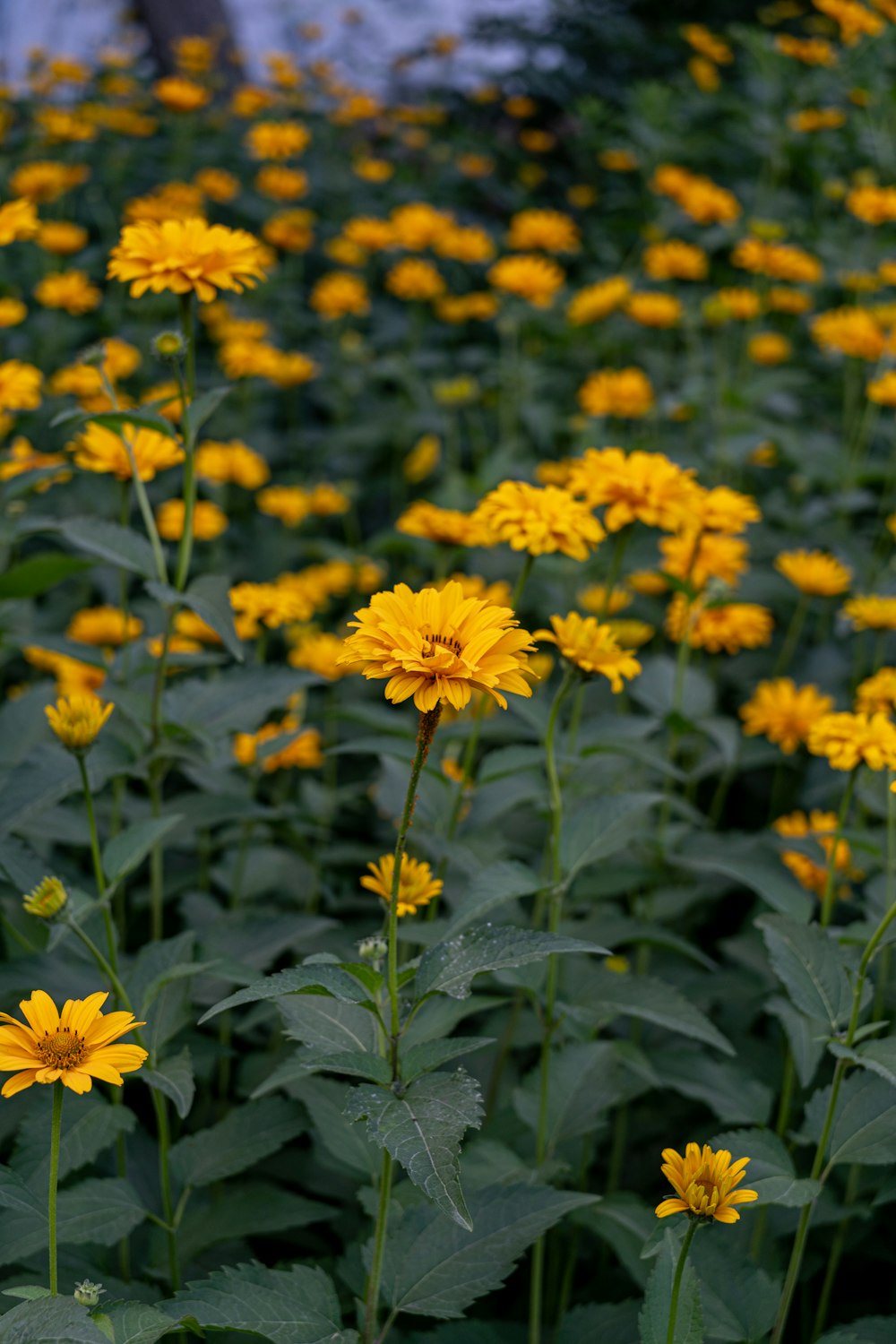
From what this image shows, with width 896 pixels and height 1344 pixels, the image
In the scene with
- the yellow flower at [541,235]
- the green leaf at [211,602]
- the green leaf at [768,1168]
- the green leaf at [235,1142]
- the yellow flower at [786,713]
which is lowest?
the green leaf at [235,1142]

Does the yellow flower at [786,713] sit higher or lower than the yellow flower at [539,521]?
lower

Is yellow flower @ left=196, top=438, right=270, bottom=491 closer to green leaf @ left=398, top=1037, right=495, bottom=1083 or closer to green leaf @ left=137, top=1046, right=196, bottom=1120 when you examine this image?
green leaf @ left=137, top=1046, right=196, bottom=1120

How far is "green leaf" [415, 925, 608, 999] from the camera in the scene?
109 centimetres

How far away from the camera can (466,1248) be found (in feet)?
4.10

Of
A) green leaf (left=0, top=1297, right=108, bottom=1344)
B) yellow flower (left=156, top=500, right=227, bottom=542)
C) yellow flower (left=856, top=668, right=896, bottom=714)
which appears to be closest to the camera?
green leaf (left=0, top=1297, right=108, bottom=1344)

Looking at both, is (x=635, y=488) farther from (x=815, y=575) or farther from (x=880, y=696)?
(x=815, y=575)

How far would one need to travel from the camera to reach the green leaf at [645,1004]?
4.75 feet

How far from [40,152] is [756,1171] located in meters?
5.28

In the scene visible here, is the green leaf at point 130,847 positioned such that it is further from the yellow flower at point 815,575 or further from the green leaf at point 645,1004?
the yellow flower at point 815,575

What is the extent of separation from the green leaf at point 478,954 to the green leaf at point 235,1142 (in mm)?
486

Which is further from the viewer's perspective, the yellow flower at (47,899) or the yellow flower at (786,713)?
the yellow flower at (786,713)

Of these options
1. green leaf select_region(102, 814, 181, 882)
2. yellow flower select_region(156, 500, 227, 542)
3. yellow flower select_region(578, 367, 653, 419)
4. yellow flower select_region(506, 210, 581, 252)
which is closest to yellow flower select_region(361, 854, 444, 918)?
green leaf select_region(102, 814, 181, 882)

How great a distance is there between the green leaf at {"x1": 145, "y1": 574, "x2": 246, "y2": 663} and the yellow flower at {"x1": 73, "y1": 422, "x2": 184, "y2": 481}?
0.29m

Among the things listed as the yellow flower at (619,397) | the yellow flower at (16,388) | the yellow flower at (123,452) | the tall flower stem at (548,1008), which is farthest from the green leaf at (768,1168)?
the yellow flower at (619,397)
